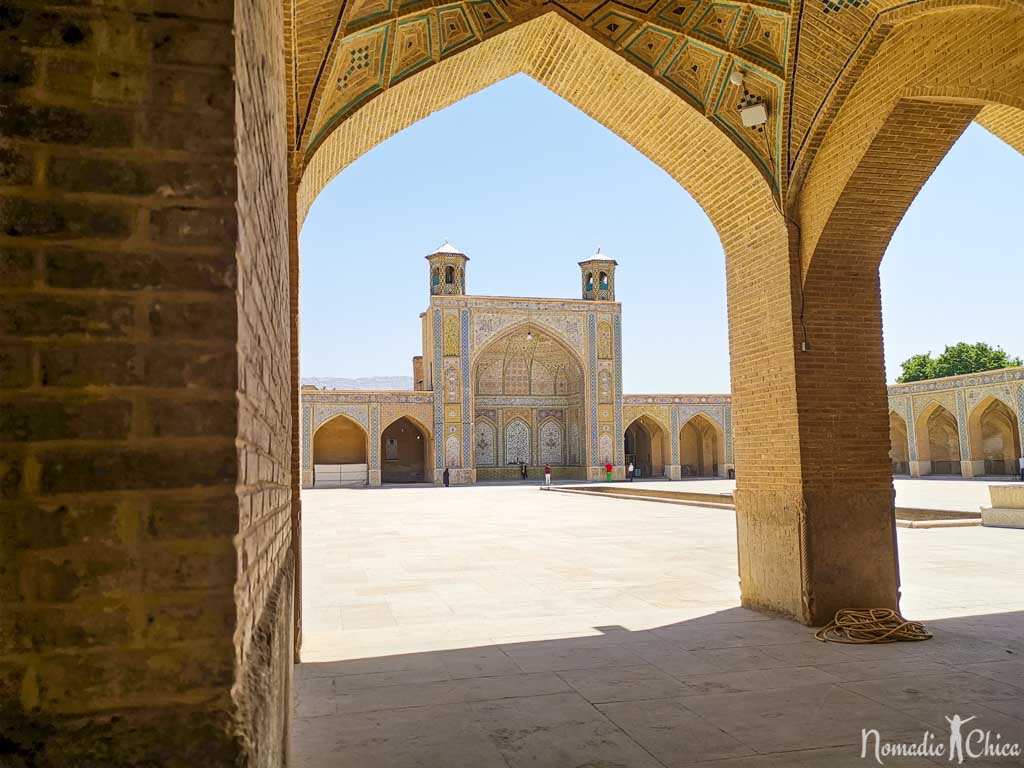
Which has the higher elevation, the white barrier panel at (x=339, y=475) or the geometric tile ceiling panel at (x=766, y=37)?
the geometric tile ceiling panel at (x=766, y=37)

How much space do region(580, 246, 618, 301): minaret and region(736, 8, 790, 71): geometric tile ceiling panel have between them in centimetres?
2429

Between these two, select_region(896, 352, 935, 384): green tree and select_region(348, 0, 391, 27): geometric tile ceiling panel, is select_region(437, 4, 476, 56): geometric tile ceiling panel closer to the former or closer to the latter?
select_region(348, 0, 391, 27): geometric tile ceiling panel

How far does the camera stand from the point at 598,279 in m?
29.7

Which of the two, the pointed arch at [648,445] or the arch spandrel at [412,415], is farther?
the pointed arch at [648,445]

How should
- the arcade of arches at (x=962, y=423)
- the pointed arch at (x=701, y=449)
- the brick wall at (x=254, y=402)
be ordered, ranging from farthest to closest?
1. the pointed arch at (x=701, y=449)
2. the arcade of arches at (x=962, y=423)
3. the brick wall at (x=254, y=402)

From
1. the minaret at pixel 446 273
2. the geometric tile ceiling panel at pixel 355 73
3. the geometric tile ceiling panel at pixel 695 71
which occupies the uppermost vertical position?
the minaret at pixel 446 273

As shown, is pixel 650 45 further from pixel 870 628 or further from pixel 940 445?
pixel 940 445

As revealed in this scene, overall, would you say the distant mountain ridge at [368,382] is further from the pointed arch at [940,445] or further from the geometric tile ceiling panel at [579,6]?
the geometric tile ceiling panel at [579,6]

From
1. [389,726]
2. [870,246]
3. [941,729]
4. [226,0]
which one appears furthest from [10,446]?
[870,246]

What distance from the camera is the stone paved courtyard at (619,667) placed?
3.10m

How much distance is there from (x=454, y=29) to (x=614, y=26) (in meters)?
1.10

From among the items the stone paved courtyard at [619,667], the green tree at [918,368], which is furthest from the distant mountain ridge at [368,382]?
the stone paved courtyard at [619,667]

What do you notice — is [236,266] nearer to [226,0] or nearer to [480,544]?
[226,0]
